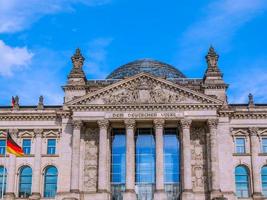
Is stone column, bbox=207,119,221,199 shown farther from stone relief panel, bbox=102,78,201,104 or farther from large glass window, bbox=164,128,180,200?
large glass window, bbox=164,128,180,200

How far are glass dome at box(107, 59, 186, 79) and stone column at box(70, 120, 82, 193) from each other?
45.3ft

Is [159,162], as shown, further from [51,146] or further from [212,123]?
[51,146]

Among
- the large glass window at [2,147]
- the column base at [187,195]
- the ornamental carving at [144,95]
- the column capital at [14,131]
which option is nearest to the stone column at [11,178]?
the large glass window at [2,147]

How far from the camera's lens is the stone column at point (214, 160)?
60969mm

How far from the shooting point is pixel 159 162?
62031 millimetres

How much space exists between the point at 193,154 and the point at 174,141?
3002 millimetres

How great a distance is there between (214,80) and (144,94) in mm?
9590

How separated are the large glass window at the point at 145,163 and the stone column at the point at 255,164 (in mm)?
12105

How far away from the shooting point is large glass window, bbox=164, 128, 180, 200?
63622 mm

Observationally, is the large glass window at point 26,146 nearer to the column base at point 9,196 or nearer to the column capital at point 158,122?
the column base at point 9,196

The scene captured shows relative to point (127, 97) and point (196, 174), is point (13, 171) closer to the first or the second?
point (127, 97)

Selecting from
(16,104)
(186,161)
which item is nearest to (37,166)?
(16,104)

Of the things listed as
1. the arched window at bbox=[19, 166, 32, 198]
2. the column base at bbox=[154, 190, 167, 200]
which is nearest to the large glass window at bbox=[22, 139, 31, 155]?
the arched window at bbox=[19, 166, 32, 198]

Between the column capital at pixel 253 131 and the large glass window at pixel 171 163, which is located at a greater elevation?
the column capital at pixel 253 131
